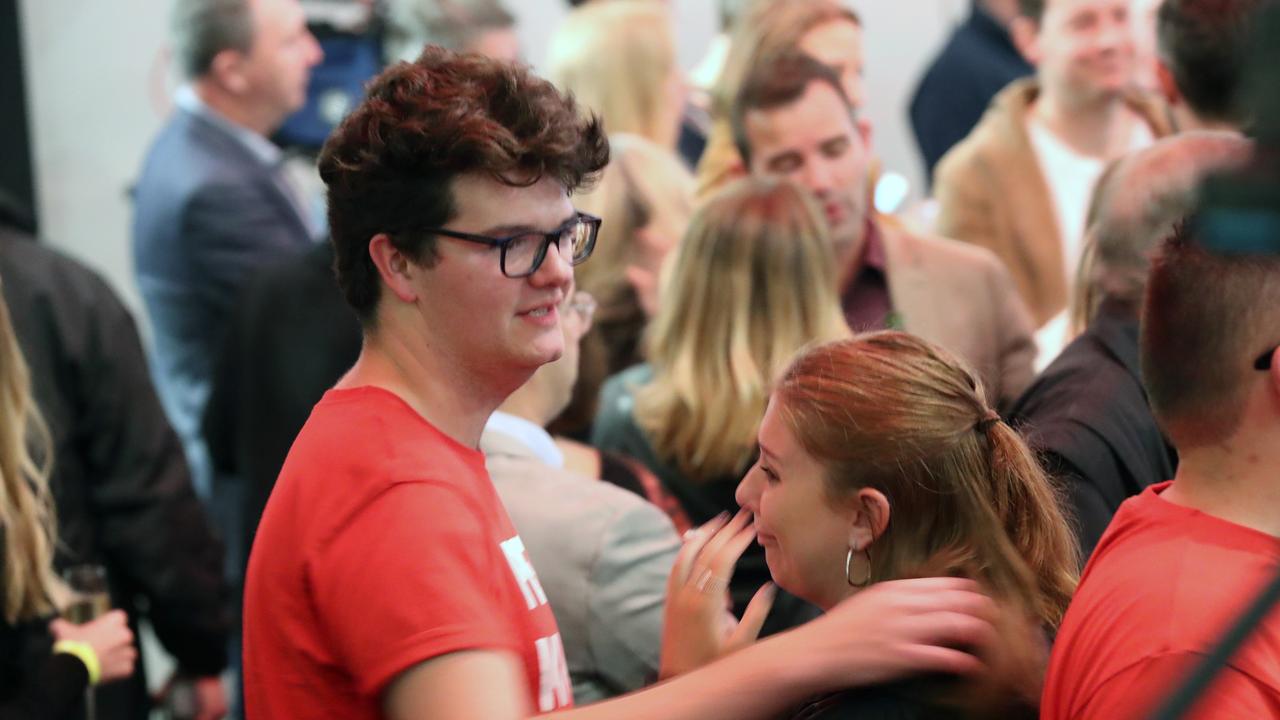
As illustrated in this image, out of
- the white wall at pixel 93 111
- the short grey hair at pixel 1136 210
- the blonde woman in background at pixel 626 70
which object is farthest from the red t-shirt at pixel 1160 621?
the white wall at pixel 93 111

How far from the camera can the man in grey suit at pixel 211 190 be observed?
439cm

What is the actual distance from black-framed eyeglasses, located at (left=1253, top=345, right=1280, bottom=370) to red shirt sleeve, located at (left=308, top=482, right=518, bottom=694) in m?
0.81

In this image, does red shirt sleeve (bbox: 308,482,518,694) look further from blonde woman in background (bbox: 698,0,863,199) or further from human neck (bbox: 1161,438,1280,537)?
blonde woman in background (bbox: 698,0,863,199)

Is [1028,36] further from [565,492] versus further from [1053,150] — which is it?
[565,492]

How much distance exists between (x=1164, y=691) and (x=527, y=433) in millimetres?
1183

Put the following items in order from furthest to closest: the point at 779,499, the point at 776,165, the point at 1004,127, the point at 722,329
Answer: the point at 1004,127 → the point at 776,165 → the point at 722,329 → the point at 779,499

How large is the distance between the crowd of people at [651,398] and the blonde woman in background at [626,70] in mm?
13

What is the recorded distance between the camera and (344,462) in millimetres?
1479

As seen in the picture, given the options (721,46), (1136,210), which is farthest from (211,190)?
(1136,210)

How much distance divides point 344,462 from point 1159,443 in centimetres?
141

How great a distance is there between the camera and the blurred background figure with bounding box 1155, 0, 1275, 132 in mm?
3371

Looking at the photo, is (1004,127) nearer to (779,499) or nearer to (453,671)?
(779,499)

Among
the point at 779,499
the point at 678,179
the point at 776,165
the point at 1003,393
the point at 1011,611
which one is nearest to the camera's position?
the point at 1011,611

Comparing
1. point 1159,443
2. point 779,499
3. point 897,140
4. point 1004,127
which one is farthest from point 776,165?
point 897,140
